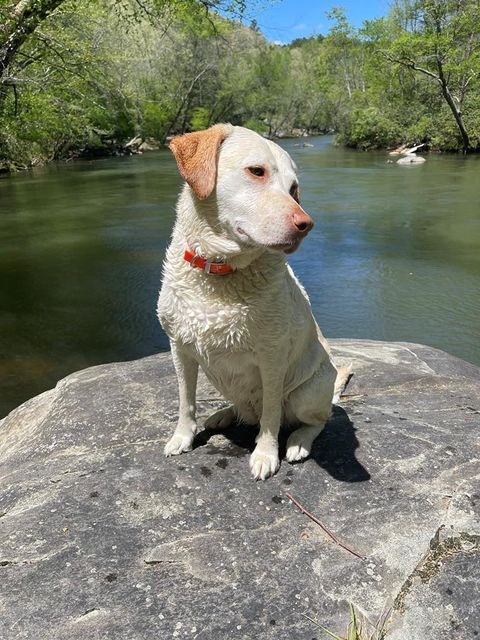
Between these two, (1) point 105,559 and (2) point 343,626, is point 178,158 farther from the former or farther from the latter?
(2) point 343,626

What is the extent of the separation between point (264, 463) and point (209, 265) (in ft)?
4.15

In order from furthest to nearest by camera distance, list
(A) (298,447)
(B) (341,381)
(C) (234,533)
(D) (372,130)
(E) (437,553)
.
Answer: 1. (D) (372,130)
2. (B) (341,381)
3. (A) (298,447)
4. (C) (234,533)
5. (E) (437,553)

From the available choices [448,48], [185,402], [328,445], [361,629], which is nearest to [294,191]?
[185,402]

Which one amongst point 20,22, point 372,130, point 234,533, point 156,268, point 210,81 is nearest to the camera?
point 234,533

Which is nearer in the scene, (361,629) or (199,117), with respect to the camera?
(361,629)

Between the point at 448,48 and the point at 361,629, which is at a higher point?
the point at 448,48

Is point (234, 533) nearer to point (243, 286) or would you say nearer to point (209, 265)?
point (243, 286)

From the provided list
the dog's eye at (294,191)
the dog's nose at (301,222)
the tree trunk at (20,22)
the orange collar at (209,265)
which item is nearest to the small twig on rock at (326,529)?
the orange collar at (209,265)

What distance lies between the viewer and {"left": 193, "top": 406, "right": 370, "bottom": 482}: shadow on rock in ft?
10.7

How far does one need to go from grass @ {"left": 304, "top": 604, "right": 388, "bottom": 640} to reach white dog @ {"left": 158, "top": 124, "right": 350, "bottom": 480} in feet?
3.40

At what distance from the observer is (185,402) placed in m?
3.53

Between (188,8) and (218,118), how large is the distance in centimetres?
5363

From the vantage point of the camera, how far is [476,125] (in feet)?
121

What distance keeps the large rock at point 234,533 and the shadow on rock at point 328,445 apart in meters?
0.01
